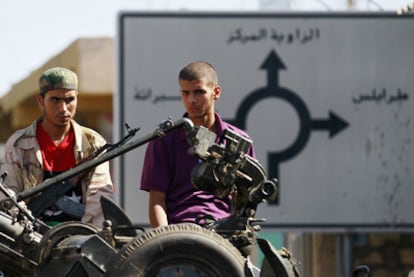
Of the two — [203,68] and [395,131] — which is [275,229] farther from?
[203,68]

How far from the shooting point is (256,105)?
18.3 meters

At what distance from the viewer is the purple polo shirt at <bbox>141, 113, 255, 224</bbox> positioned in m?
9.22

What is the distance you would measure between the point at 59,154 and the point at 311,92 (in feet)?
30.2

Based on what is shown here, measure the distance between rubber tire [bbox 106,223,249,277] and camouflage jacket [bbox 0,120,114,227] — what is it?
6.35ft

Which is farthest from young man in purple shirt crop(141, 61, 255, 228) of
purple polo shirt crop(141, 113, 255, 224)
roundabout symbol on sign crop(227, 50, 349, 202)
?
roundabout symbol on sign crop(227, 50, 349, 202)

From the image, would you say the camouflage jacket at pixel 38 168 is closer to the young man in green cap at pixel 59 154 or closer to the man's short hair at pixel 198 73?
the young man in green cap at pixel 59 154

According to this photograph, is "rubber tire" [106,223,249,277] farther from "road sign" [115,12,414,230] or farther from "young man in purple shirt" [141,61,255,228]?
"road sign" [115,12,414,230]

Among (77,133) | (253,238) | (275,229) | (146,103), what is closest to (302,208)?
(275,229)

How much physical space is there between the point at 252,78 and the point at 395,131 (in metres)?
1.46

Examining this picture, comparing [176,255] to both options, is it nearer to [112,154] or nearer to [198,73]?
[112,154]

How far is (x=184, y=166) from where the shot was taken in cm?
927

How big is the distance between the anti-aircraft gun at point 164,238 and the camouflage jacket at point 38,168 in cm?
130

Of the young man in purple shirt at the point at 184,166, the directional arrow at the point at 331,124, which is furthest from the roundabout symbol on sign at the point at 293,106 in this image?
the young man in purple shirt at the point at 184,166

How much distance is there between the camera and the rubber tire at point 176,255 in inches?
293
